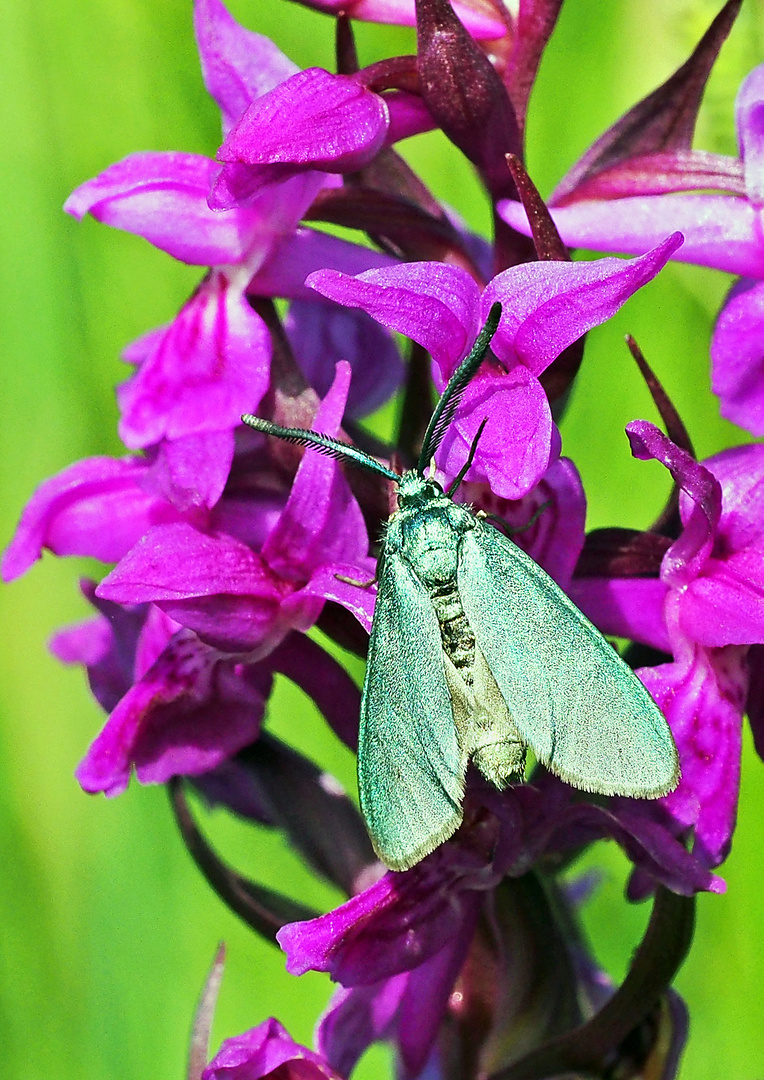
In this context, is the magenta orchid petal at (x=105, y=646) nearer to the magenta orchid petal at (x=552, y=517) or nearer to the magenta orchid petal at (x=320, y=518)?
the magenta orchid petal at (x=320, y=518)

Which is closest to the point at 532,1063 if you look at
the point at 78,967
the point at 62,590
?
the point at 78,967

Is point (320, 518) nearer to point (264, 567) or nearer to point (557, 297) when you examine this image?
Result: point (264, 567)

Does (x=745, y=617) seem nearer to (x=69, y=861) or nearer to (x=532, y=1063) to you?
(x=532, y=1063)

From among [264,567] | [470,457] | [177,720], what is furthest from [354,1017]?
[470,457]

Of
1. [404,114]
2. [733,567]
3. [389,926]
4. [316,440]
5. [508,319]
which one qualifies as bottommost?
[389,926]

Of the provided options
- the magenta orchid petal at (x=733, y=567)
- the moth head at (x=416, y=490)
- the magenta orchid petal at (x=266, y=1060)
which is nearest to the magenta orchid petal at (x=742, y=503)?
the magenta orchid petal at (x=733, y=567)

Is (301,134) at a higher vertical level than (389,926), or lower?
higher
